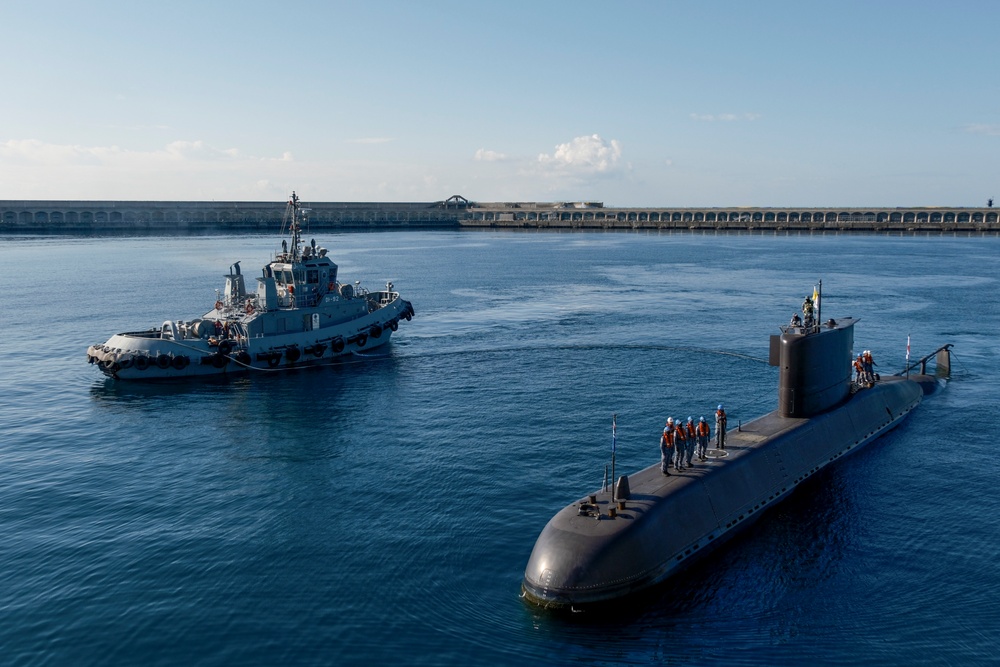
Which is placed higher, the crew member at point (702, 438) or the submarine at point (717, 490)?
the crew member at point (702, 438)

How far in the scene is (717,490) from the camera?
84.7 ft

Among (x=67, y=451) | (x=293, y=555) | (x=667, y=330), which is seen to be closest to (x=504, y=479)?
(x=293, y=555)

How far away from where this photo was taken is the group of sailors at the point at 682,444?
84.8 ft

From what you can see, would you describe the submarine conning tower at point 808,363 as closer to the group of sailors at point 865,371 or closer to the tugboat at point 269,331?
the group of sailors at point 865,371

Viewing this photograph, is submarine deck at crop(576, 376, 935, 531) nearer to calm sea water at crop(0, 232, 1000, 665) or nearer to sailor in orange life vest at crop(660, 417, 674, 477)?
sailor in orange life vest at crop(660, 417, 674, 477)

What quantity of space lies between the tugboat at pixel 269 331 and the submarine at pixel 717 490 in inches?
1381

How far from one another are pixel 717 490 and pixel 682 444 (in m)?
1.82

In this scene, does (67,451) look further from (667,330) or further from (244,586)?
(667,330)

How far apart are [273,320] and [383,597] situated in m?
37.4

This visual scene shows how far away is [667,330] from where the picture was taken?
220 ft

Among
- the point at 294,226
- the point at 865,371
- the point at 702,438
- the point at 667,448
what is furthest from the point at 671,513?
the point at 294,226

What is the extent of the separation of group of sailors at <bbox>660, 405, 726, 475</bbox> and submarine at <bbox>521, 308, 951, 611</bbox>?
0.39 metres

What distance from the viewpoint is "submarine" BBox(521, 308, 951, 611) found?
838 inches

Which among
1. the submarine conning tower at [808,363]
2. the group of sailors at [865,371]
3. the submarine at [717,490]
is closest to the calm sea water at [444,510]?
the submarine at [717,490]
